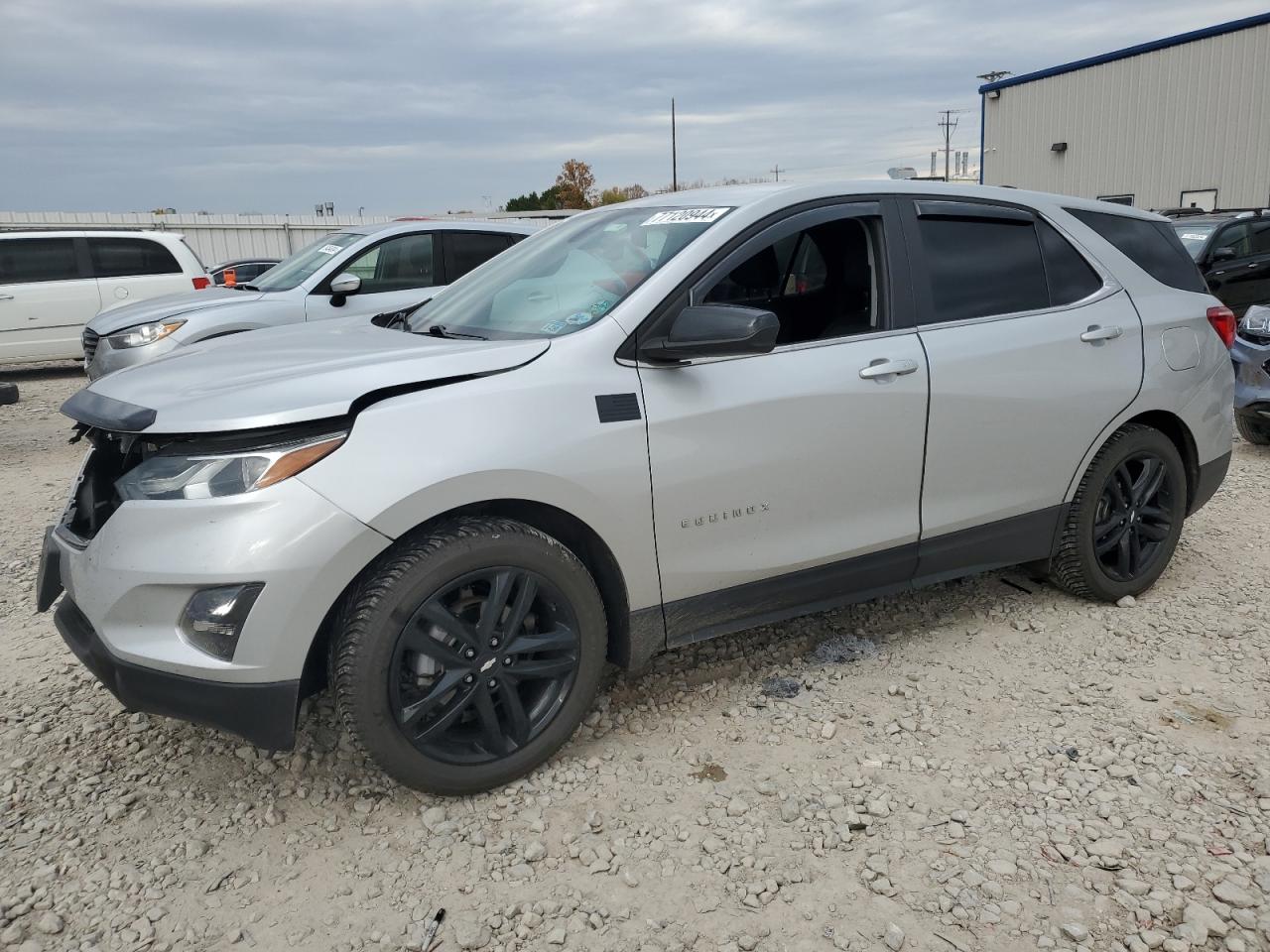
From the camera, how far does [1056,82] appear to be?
27.5 meters

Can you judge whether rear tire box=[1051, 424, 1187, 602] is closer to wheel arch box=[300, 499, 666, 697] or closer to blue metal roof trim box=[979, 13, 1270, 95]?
wheel arch box=[300, 499, 666, 697]

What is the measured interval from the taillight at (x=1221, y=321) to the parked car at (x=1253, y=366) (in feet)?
9.15

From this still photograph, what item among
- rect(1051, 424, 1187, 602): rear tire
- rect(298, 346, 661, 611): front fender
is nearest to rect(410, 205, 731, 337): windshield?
rect(298, 346, 661, 611): front fender

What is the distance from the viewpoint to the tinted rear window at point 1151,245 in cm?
399

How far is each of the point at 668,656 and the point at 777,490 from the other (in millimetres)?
984

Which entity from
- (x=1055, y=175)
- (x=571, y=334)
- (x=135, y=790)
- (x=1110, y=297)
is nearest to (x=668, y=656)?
(x=571, y=334)

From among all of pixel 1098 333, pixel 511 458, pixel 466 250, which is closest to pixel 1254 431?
pixel 1098 333

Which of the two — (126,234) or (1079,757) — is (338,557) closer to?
(1079,757)

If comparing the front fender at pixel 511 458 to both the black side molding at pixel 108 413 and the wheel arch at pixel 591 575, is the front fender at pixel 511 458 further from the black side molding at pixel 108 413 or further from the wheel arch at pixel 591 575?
the black side molding at pixel 108 413

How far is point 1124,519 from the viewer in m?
4.04

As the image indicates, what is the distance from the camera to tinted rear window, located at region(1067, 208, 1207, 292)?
3986 mm

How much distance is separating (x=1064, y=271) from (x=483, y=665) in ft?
8.97

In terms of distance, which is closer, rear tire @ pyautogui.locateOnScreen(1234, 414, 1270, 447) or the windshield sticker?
the windshield sticker

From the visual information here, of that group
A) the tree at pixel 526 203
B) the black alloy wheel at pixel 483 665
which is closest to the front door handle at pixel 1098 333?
the black alloy wheel at pixel 483 665
